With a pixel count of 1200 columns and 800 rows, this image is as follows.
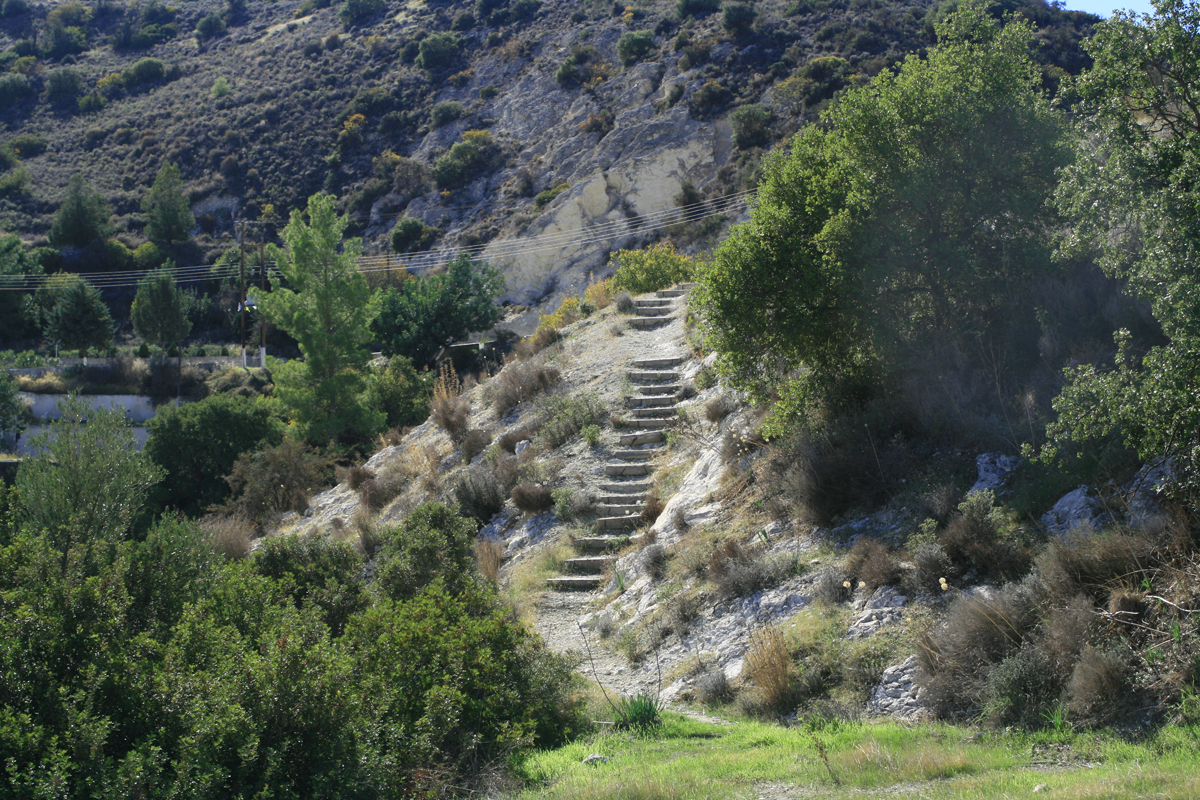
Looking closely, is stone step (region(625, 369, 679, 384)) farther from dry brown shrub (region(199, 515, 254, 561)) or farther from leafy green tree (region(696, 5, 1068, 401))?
dry brown shrub (region(199, 515, 254, 561))

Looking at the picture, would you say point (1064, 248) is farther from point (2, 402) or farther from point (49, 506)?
point (2, 402)

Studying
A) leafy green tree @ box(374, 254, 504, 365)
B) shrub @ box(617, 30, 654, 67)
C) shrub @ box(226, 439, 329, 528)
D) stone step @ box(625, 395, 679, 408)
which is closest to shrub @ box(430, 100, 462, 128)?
shrub @ box(617, 30, 654, 67)

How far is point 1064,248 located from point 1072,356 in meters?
1.65

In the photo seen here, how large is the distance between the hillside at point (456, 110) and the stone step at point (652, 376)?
24.3 m

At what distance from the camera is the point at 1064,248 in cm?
793

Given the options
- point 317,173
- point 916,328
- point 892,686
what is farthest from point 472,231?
point 892,686

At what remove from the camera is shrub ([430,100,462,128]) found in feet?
203

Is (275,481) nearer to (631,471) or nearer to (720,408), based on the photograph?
(631,471)

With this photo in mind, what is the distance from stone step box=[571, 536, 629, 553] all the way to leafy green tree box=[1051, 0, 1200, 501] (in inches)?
275

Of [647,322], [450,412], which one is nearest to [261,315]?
[450,412]

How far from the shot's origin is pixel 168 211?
59.7m

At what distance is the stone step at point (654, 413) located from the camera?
15770mm

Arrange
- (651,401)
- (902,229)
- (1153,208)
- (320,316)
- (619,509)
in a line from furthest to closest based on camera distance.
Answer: (320,316)
(651,401)
(619,509)
(902,229)
(1153,208)

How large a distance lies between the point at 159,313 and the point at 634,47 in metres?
35.6
